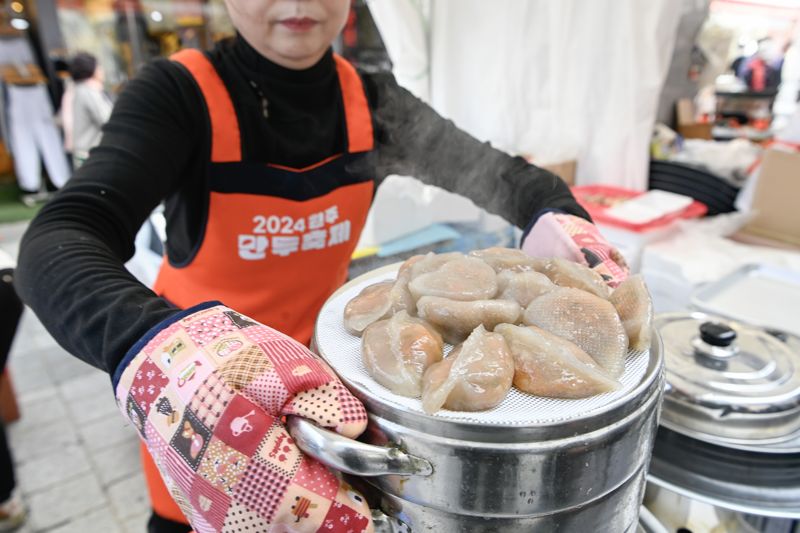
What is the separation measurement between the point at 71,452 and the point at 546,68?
352 cm

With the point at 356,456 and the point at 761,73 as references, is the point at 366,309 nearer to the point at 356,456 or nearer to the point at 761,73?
the point at 356,456

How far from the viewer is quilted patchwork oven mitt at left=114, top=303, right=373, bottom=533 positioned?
594 mm

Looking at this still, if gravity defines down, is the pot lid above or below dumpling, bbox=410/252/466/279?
below

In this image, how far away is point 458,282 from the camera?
0.79 m

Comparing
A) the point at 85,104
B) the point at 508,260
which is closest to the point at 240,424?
the point at 508,260

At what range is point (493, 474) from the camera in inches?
22.8

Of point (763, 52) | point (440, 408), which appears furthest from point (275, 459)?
point (763, 52)

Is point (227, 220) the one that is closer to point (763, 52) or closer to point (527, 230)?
point (527, 230)

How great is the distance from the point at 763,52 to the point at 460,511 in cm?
947

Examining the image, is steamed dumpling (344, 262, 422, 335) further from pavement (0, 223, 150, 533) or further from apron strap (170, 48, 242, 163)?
pavement (0, 223, 150, 533)

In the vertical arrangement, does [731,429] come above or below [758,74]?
below

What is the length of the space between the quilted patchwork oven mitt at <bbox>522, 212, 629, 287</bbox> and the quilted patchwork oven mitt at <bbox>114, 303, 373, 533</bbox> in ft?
1.98

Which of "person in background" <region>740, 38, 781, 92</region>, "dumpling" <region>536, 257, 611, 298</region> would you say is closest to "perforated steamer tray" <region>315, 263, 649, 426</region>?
"dumpling" <region>536, 257, 611, 298</region>

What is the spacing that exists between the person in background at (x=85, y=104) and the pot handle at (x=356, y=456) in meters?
6.87
